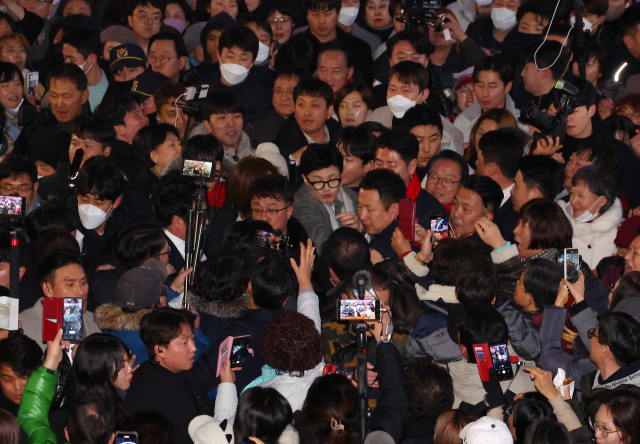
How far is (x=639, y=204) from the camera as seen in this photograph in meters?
6.02

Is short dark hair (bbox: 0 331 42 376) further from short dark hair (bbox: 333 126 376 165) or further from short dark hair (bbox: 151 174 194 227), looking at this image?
short dark hair (bbox: 333 126 376 165)

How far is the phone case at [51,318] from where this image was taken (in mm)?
3873

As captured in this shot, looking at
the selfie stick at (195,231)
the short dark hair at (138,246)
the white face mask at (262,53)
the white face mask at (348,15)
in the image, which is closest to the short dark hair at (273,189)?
the selfie stick at (195,231)

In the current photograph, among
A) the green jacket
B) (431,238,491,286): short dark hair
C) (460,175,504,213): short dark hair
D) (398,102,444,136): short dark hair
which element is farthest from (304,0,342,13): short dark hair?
the green jacket

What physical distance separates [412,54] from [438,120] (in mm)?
1141

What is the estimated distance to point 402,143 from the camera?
586cm

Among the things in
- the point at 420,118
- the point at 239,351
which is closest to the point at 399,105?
the point at 420,118

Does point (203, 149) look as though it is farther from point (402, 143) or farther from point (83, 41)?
point (83, 41)

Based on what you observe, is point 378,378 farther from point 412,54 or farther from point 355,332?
point 412,54

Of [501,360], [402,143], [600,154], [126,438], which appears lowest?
[600,154]

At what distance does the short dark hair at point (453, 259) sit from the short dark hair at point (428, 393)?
0.66m

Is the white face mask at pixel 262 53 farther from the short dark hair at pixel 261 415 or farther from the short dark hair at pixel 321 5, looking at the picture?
the short dark hair at pixel 261 415

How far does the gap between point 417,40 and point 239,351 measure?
420 cm

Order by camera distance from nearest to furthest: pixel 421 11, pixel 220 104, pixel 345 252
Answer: pixel 345 252
pixel 220 104
pixel 421 11
